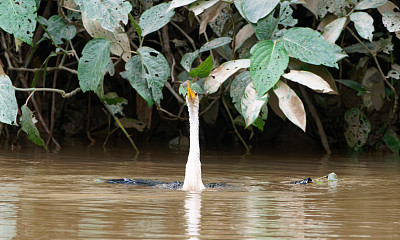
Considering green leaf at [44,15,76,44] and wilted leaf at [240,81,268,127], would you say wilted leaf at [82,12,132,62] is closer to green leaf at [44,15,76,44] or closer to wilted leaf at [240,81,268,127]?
green leaf at [44,15,76,44]

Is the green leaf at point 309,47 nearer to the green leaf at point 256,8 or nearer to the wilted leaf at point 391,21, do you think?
the green leaf at point 256,8

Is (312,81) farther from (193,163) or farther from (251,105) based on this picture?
(193,163)

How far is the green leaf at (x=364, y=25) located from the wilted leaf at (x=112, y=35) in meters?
1.32

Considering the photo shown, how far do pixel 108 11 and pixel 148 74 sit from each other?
53cm

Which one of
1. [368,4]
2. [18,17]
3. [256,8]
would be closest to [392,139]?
[368,4]

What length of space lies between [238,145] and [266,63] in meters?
3.20

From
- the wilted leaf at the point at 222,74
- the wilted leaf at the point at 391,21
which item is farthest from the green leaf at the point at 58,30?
the wilted leaf at the point at 391,21

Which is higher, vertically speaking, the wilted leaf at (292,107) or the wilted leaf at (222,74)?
the wilted leaf at (222,74)

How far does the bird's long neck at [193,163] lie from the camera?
3236 mm

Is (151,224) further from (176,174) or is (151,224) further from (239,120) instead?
(239,120)

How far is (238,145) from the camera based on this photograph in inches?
266

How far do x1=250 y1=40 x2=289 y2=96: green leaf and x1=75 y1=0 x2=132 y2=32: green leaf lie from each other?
698 millimetres

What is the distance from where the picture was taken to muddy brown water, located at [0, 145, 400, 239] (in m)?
2.10

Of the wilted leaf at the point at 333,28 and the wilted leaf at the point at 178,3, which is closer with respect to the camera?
the wilted leaf at the point at 178,3
